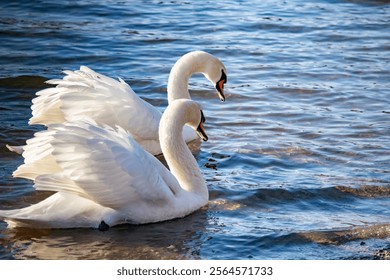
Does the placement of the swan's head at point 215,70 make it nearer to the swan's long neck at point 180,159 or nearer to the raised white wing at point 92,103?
the raised white wing at point 92,103

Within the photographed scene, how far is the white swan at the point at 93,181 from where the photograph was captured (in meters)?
7.02

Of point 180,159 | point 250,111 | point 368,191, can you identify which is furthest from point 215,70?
point 368,191

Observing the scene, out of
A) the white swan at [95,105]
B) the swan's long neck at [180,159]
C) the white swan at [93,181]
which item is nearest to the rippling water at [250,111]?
the white swan at [93,181]

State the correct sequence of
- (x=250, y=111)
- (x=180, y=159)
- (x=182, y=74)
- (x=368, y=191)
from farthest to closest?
(x=250, y=111) < (x=182, y=74) < (x=368, y=191) < (x=180, y=159)

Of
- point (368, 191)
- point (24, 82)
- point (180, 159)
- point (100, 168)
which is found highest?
point (100, 168)

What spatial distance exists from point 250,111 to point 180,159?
3107mm

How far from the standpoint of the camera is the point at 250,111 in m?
10.8

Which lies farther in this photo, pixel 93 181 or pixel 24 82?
pixel 24 82

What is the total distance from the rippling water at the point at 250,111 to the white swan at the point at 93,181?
15cm

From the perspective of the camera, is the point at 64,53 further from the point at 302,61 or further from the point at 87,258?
the point at 87,258

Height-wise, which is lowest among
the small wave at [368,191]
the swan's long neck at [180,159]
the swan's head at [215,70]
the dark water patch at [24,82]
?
the small wave at [368,191]

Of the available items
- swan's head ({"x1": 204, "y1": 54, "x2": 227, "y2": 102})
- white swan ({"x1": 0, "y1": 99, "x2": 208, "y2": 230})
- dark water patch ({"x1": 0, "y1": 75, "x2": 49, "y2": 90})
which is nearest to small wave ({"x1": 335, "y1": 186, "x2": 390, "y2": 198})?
white swan ({"x1": 0, "y1": 99, "x2": 208, "y2": 230})

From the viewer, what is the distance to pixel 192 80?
479 inches

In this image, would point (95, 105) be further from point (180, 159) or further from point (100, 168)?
point (100, 168)
